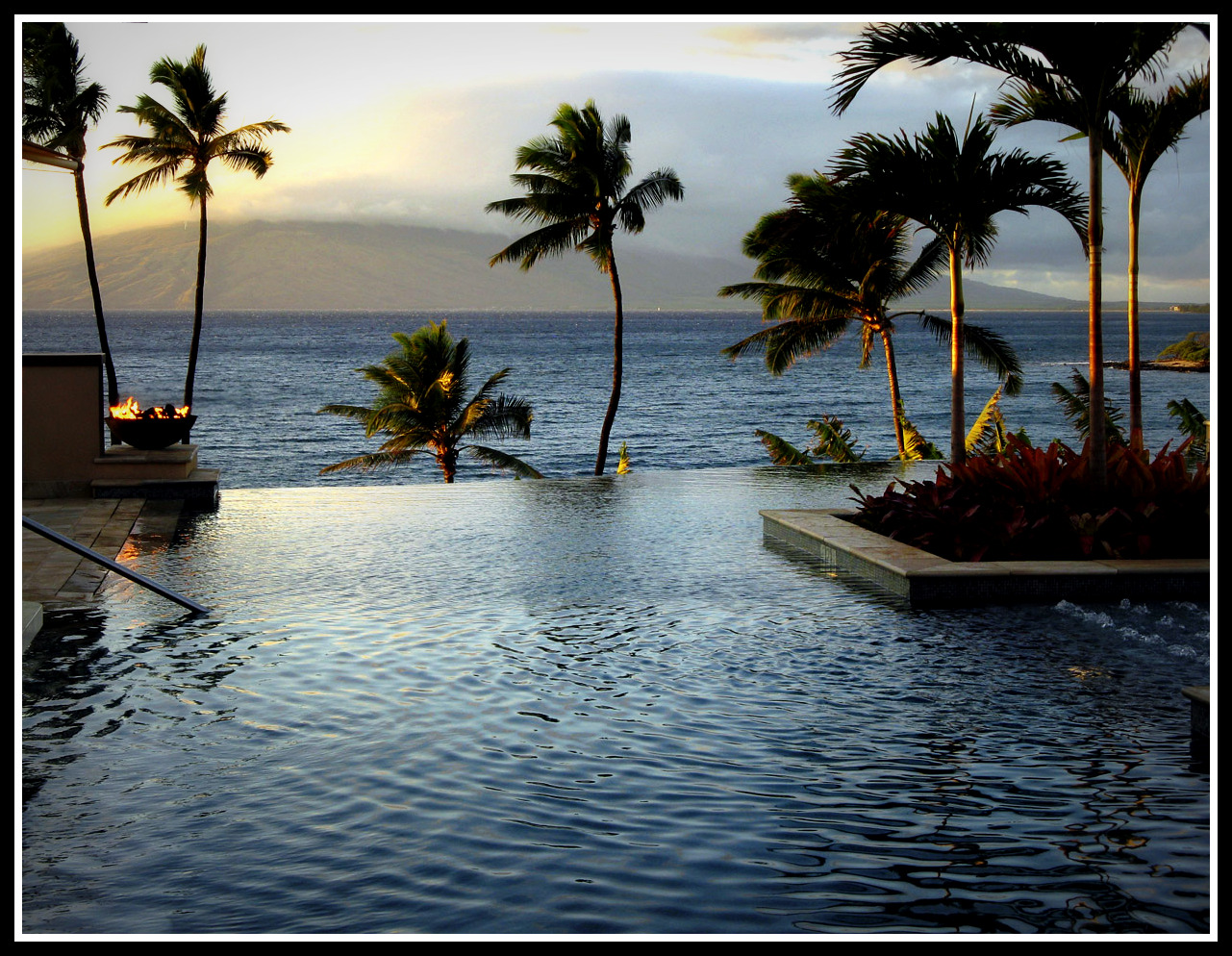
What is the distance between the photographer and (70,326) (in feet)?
356

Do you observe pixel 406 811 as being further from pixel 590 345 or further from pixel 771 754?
pixel 590 345

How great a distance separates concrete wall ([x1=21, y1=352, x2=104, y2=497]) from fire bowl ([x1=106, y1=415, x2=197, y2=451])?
40 centimetres

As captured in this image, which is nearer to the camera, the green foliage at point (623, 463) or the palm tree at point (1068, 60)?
the palm tree at point (1068, 60)

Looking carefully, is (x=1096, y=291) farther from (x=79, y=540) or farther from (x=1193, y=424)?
(x=79, y=540)

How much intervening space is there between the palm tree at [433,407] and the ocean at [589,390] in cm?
1059

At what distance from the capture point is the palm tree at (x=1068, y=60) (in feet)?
26.9

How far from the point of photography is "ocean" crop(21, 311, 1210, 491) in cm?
4659

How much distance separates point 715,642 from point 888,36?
4.94 meters

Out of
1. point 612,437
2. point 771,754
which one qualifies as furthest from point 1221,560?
point 612,437

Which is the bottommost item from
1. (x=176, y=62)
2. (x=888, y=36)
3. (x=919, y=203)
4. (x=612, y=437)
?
(x=612, y=437)

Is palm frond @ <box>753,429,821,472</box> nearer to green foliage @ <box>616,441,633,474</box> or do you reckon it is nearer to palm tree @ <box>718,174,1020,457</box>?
green foliage @ <box>616,441,633,474</box>

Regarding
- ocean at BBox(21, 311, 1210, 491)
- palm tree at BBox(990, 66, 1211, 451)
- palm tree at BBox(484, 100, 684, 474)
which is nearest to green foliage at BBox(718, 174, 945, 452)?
palm tree at BBox(484, 100, 684, 474)

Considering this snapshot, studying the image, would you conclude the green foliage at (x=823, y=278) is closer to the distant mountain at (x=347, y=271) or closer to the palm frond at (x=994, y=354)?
the palm frond at (x=994, y=354)

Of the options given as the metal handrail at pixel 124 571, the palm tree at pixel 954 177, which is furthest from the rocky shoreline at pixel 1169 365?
the metal handrail at pixel 124 571
